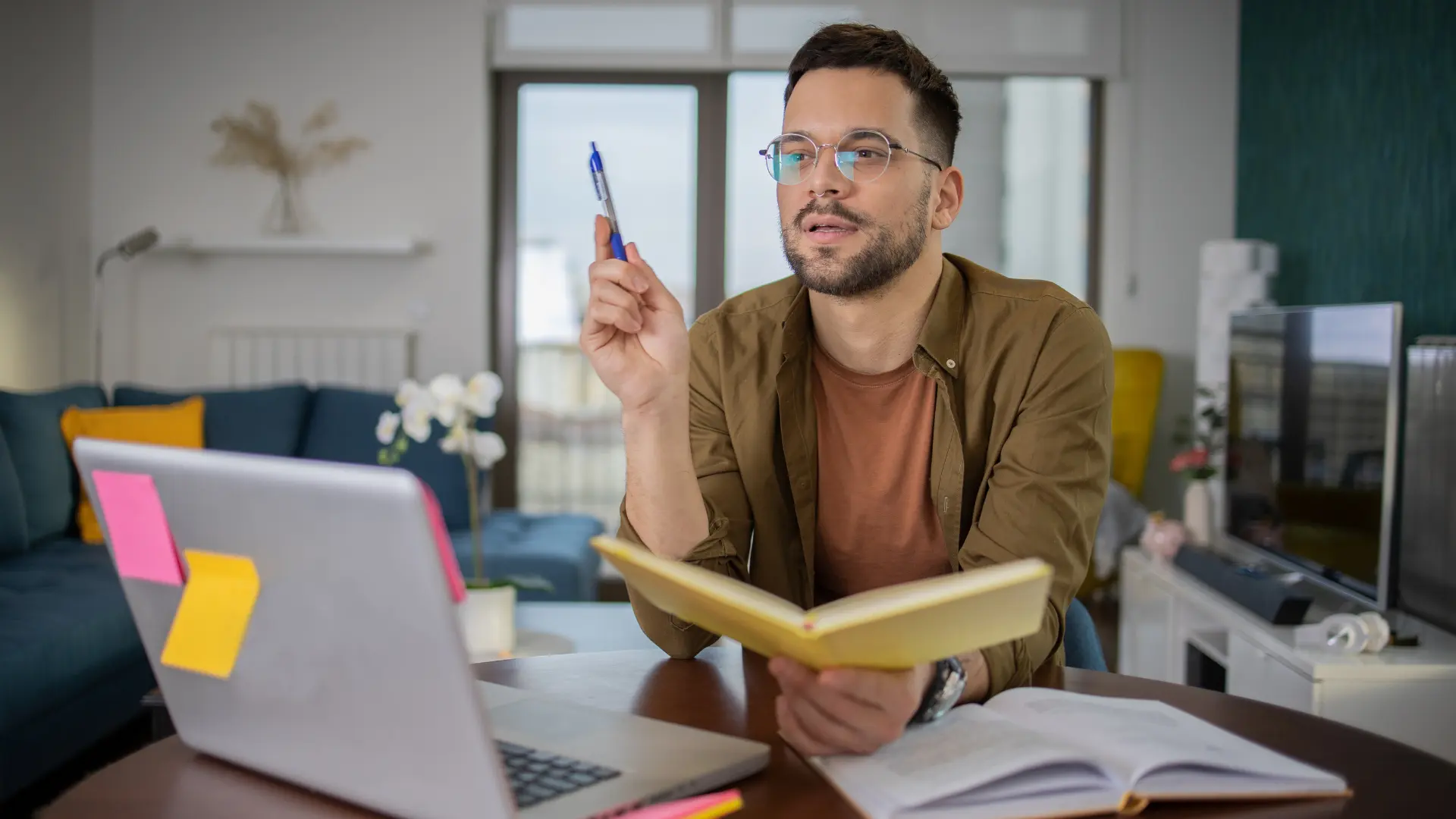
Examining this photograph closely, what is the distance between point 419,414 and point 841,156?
3.58 feet

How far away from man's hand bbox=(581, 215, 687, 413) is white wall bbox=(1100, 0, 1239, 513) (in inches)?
159

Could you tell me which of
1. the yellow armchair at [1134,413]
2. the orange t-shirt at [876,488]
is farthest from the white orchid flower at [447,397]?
the yellow armchair at [1134,413]

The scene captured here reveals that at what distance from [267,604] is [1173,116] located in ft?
15.8

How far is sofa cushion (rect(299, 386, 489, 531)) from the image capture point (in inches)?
154

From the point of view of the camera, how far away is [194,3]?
4.72 m

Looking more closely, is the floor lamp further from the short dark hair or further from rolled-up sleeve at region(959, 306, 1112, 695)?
rolled-up sleeve at region(959, 306, 1112, 695)

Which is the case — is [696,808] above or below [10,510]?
above

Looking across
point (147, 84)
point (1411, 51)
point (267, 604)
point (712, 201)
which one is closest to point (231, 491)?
point (267, 604)

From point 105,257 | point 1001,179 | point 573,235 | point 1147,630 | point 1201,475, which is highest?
point 1001,179

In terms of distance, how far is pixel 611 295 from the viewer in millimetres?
1077

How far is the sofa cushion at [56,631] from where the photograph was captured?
2.27 m

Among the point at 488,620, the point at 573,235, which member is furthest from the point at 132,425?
the point at 488,620

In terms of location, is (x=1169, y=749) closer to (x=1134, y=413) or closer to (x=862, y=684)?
(x=862, y=684)

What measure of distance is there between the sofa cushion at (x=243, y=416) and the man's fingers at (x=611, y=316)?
3.03 meters
